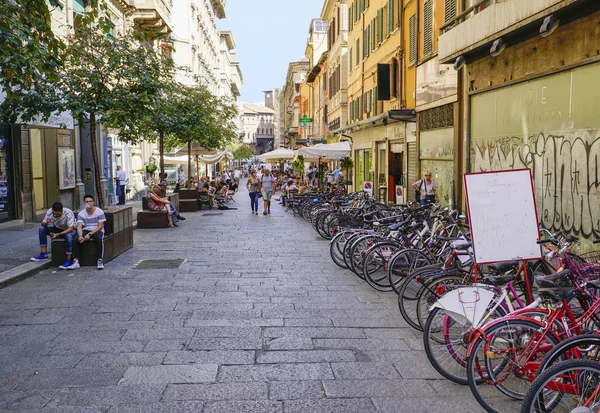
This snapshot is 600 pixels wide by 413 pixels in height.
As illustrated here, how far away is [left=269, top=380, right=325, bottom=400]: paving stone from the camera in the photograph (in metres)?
4.82

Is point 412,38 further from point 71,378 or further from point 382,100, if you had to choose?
point 71,378

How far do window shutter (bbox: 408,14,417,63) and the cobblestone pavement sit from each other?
1169 centimetres

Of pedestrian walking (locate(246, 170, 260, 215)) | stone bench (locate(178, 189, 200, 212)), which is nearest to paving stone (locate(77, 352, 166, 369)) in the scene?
pedestrian walking (locate(246, 170, 260, 215))

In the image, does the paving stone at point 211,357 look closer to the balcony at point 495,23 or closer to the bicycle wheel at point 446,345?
the bicycle wheel at point 446,345

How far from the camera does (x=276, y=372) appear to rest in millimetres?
5398

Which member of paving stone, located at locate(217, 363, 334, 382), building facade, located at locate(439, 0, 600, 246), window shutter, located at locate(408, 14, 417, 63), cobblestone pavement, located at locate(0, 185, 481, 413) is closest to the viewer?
cobblestone pavement, located at locate(0, 185, 481, 413)

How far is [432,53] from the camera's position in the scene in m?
18.2

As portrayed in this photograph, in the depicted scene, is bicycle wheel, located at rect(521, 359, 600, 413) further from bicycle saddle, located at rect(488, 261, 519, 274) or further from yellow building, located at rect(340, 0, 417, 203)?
yellow building, located at rect(340, 0, 417, 203)

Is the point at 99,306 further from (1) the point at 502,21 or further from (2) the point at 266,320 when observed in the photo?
(1) the point at 502,21

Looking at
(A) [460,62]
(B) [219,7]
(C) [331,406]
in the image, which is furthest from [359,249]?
(B) [219,7]

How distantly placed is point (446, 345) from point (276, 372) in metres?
1.42

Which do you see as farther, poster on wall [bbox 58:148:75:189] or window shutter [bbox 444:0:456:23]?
poster on wall [bbox 58:148:75:189]

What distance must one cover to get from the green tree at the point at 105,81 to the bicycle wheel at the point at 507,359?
10.6 meters

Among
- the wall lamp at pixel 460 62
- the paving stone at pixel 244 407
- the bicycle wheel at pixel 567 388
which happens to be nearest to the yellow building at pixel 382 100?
the wall lamp at pixel 460 62
